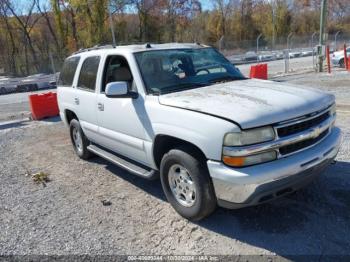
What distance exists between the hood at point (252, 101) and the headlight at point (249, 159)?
0.29 metres

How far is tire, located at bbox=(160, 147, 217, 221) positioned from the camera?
3.41 meters

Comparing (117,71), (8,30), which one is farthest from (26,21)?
(117,71)

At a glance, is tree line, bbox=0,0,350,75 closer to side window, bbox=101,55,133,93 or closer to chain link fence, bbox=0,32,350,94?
chain link fence, bbox=0,32,350,94

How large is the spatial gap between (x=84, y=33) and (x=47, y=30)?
8.16m

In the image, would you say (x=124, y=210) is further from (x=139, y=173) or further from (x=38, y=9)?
(x=38, y=9)

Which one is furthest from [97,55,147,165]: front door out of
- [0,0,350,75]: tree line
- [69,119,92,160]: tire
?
[0,0,350,75]: tree line

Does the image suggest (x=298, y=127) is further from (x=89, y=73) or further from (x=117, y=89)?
(x=89, y=73)

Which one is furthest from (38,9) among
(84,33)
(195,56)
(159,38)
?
(195,56)

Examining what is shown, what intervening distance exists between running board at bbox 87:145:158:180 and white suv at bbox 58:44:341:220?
0.01m

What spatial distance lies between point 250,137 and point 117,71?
234 cm

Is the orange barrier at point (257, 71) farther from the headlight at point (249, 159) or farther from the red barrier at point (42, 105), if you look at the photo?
the headlight at point (249, 159)

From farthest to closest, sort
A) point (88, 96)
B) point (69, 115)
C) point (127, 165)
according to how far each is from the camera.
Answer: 1. point (69, 115)
2. point (88, 96)
3. point (127, 165)

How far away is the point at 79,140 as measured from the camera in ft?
20.2

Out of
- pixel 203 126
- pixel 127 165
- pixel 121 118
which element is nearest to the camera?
pixel 203 126
